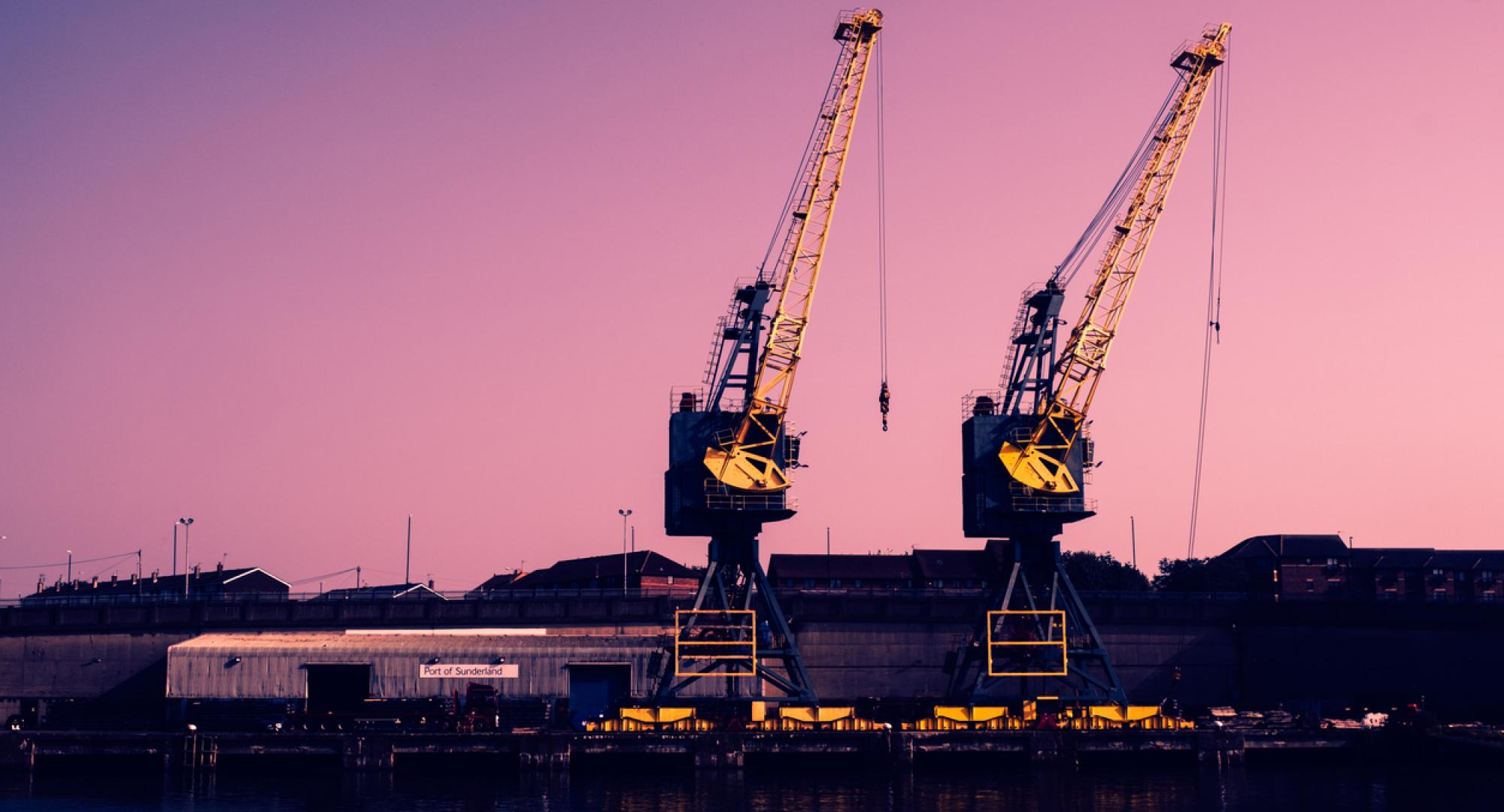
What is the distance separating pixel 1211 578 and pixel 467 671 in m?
90.5

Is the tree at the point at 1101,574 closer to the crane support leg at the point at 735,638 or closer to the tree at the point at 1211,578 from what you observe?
the tree at the point at 1211,578

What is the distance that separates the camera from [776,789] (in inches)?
2381

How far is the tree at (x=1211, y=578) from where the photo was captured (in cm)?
13875

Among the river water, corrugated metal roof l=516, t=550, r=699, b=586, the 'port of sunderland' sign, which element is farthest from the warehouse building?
corrugated metal roof l=516, t=550, r=699, b=586

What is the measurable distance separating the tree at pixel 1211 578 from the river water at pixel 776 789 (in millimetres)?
68008

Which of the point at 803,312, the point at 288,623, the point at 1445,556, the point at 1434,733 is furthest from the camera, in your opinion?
the point at 1445,556

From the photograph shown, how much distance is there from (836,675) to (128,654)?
39.6m

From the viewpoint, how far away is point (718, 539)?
246 ft

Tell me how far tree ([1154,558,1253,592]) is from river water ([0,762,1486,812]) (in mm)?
68008

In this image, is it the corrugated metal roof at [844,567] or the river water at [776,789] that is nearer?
the river water at [776,789]

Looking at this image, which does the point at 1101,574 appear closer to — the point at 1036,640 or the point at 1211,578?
the point at 1211,578

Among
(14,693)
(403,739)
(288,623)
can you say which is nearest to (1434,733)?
(403,739)

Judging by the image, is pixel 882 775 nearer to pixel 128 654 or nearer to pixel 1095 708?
pixel 1095 708

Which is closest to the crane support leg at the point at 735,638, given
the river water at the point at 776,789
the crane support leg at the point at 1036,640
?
the river water at the point at 776,789
